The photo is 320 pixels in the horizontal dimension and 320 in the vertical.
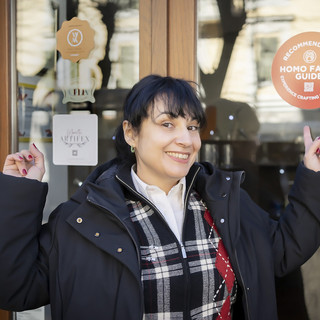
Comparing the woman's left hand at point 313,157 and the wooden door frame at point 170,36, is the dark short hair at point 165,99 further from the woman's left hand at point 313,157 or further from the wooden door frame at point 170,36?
the wooden door frame at point 170,36

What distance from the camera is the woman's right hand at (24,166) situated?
156 cm

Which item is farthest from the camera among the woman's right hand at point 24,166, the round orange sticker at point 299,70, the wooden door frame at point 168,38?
the wooden door frame at point 168,38

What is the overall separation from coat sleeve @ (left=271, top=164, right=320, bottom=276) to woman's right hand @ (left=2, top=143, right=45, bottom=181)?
3.02 ft

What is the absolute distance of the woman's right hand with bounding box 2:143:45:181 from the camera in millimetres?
1562

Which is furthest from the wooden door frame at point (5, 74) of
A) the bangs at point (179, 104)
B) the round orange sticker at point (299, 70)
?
the round orange sticker at point (299, 70)

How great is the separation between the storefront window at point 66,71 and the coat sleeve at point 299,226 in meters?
1.15

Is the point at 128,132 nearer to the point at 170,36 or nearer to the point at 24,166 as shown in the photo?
the point at 24,166

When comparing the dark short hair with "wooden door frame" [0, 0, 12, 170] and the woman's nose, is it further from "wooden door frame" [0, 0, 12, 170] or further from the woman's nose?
"wooden door frame" [0, 0, 12, 170]

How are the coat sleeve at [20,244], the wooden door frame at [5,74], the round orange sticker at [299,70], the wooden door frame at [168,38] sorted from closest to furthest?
the coat sleeve at [20,244], the round orange sticker at [299,70], the wooden door frame at [168,38], the wooden door frame at [5,74]

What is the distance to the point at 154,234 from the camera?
1.59 m

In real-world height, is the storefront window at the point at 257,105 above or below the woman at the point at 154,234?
above

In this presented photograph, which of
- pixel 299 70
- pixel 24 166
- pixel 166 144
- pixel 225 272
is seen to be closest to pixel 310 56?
pixel 299 70

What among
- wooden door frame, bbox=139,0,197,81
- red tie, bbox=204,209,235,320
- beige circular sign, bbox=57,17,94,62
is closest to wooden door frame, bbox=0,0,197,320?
wooden door frame, bbox=139,0,197,81

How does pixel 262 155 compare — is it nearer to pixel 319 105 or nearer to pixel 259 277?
pixel 319 105
